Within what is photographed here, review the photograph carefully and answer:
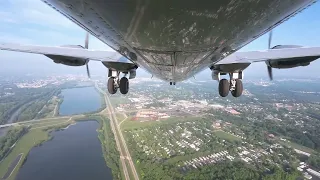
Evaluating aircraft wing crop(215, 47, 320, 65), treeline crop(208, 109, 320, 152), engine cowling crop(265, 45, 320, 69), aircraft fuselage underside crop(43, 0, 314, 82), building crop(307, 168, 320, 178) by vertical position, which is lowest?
building crop(307, 168, 320, 178)

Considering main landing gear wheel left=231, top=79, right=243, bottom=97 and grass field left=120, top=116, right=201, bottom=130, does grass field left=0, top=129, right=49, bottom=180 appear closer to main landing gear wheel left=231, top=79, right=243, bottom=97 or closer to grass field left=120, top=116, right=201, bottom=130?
grass field left=120, top=116, right=201, bottom=130

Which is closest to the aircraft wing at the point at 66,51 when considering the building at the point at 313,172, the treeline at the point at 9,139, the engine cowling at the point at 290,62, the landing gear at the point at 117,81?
the landing gear at the point at 117,81

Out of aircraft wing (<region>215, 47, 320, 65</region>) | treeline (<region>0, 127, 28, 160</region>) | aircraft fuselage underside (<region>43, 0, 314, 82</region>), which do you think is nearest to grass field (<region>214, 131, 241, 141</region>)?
aircraft wing (<region>215, 47, 320, 65</region>)

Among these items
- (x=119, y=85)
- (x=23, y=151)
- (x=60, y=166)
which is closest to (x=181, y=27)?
(x=119, y=85)

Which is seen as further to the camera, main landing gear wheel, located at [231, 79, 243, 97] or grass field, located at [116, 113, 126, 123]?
grass field, located at [116, 113, 126, 123]

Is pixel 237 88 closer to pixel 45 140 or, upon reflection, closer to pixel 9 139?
pixel 45 140

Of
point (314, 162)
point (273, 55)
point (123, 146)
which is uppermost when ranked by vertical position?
point (273, 55)

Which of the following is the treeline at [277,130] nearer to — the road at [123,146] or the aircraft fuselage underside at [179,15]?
the road at [123,146]

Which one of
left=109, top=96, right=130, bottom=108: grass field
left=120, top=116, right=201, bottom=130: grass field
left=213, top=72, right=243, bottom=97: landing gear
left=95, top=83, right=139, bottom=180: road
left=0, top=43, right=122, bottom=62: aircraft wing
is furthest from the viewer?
left=109, top=96, right=130, bottom=108: grass field

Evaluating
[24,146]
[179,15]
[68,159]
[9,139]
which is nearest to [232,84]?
[179,15]
